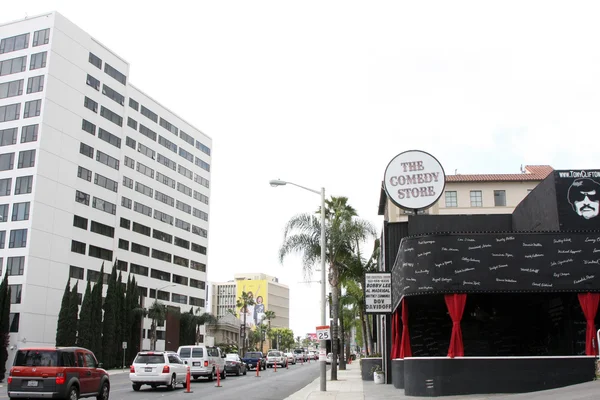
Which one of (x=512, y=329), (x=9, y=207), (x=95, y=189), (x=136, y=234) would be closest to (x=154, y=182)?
(x=136, y=234)

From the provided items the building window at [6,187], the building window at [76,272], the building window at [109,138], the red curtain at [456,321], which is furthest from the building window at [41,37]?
the red curtain at [456,321]

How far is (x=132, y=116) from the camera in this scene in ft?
290

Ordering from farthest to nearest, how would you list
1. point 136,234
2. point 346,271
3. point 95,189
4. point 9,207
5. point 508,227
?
point 136,234
point 95,189
point 9,207
point 346,271
point 508,227

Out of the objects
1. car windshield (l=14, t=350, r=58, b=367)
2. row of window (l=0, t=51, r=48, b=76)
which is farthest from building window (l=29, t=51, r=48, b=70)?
car windshield (l=14, t=350, r=58, b=367)

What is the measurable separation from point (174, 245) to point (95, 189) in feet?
76.8

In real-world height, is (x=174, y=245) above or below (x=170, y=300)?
above

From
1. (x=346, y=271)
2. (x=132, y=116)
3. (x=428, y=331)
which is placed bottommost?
(x=428, y=331)

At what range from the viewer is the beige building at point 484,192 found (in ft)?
213

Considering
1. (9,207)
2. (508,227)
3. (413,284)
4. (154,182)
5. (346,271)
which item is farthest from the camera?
(154,182)

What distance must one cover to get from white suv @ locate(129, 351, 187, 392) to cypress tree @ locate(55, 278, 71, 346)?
1536 inches

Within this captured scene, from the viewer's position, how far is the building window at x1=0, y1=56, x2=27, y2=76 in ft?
229

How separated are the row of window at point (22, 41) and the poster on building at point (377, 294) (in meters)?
58.8

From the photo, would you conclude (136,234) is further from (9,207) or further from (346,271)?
(346,271)

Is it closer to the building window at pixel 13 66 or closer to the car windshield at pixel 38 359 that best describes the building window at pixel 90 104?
the building window at pixel 13 66
